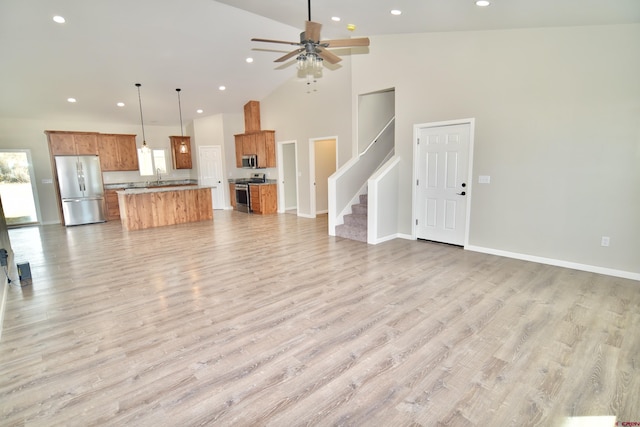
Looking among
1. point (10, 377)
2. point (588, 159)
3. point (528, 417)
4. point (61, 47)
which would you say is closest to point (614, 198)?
point (588, 159)

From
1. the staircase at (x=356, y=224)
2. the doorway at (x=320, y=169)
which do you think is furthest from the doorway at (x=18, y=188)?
the staircase at (x=356, y=224)

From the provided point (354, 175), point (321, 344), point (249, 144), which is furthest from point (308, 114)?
point (321, 344)

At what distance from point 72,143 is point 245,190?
4565 millimetres

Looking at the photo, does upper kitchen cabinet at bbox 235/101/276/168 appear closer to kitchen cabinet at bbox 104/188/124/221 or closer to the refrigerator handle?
kitchen cabinet at bbox 104/188/124/221

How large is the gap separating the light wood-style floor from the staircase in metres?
1.21

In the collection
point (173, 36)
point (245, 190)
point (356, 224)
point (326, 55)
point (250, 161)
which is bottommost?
point (356, 224)

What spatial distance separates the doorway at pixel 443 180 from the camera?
5.00 meters

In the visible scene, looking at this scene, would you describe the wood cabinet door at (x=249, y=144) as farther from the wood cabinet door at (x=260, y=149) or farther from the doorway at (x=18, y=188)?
the doorway at (x=18, y=188)

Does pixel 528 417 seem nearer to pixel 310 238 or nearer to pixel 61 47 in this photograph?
pixel 310 238

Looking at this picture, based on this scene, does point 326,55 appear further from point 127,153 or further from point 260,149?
point 127,153

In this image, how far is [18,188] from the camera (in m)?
8.19

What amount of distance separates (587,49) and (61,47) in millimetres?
7822

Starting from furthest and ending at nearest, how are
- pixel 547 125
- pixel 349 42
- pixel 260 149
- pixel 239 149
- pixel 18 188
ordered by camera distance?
pixel 239 149, pixel 260 149, pixel 18 188, pixel 547 125, pixel 349 42

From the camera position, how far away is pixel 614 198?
3779mm
